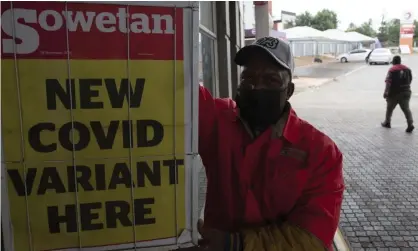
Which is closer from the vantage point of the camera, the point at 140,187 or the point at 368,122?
the point at 140,187

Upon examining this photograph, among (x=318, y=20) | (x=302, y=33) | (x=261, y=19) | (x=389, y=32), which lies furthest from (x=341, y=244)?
(x=389, y=32)

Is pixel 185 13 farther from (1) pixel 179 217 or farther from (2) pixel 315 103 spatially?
(2) pixel 315 103

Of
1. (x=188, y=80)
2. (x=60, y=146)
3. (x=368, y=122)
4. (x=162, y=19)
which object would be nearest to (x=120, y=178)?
(x=60, y=146)

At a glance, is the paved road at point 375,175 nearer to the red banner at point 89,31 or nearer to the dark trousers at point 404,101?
the dark trousers at point 404,101

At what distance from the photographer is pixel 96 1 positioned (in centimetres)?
95

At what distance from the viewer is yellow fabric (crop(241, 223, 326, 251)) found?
1188 millimetres

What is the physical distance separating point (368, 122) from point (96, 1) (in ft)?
34.4

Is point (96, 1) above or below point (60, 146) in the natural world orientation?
above

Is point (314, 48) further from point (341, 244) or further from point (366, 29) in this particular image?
point (341, 244)

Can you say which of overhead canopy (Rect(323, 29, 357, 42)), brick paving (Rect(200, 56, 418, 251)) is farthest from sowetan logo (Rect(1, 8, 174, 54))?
overhead canopy (Rect(323, 29, 357, 42))

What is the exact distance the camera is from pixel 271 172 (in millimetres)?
1360

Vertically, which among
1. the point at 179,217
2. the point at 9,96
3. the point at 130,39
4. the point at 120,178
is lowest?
the point at 179,217

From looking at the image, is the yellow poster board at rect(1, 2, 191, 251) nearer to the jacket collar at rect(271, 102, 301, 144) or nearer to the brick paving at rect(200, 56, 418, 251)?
the jacket collar at rect(271, 102, 301, 144)

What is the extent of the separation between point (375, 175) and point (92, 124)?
540 cm
